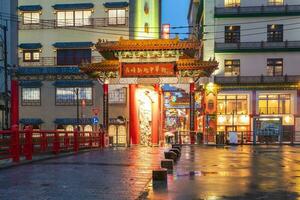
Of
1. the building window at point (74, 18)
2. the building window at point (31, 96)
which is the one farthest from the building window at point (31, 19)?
the building window at point (31, 96)

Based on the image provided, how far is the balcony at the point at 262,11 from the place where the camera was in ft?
176

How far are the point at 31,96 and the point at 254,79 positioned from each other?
24.6 meters

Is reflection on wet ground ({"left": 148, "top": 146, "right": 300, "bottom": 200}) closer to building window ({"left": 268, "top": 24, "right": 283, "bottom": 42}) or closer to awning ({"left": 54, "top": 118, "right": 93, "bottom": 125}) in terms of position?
awning ({"left": 54, "top": 118, "right": 93, "bottom": 125})

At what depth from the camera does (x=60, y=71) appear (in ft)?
171

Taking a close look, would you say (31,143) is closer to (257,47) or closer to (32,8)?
(32,8)

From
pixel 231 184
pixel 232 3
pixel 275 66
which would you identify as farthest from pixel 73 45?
pixel 231 184

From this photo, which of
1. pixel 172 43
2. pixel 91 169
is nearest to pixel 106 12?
pixel 172 43

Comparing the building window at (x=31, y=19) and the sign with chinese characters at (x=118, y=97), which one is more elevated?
the building window at (x=31, y=19)

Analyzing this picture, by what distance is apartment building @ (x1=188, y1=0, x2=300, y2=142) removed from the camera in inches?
2104

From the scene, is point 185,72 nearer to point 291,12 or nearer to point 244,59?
point 244,59

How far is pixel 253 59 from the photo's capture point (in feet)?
178

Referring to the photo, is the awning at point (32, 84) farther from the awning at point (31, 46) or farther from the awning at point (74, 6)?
the awning at point (74, 6)

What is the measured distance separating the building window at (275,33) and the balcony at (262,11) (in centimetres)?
134

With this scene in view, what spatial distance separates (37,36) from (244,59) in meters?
23.5
